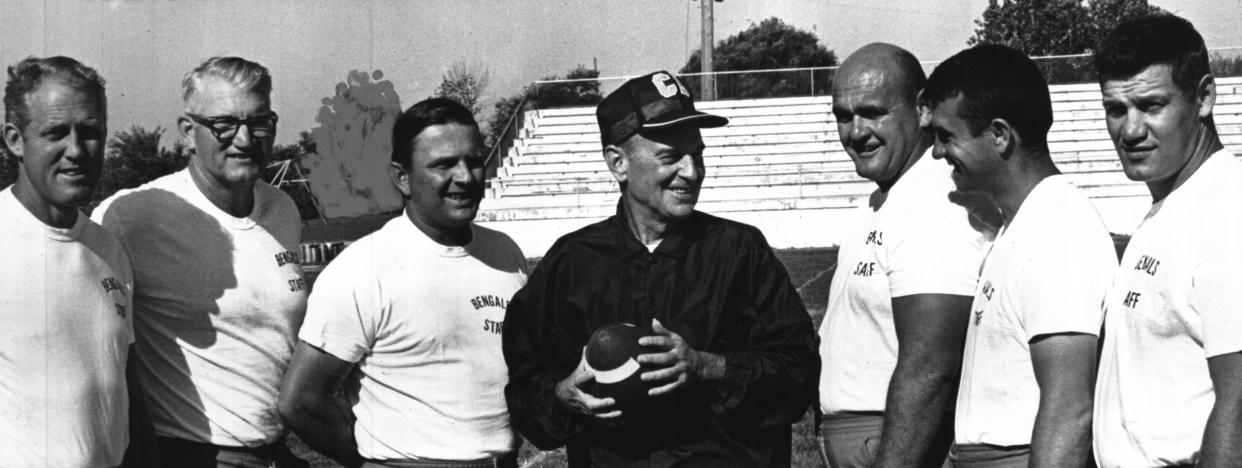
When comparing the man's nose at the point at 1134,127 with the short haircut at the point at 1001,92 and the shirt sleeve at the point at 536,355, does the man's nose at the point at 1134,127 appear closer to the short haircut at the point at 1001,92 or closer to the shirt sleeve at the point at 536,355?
the short haircut at the point at 1001,92

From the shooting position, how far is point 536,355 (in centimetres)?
370

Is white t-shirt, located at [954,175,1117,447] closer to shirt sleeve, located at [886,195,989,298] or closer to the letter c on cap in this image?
shirt sleeve, located at [886,195,989,298]

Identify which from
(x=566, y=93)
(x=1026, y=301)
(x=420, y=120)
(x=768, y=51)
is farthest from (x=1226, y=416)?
(x=768, y=51)

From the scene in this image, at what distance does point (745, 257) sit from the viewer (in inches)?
141

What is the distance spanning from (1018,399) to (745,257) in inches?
32.8

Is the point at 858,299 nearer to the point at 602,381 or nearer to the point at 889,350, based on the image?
the point at 889,350

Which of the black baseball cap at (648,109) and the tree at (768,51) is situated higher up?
the tree at (768,51)

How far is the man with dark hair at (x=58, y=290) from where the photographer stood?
327 centimetres

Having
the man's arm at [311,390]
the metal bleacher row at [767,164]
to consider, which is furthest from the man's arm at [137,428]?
the metal bleacher row at [767,164]

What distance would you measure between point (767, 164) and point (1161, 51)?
78.0 feet

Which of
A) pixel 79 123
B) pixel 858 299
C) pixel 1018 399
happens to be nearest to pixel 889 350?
pixel 858 299

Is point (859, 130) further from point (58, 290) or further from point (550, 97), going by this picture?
point (550, 97)

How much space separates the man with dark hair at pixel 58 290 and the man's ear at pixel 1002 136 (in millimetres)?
2468

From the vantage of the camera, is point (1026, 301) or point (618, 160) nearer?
point (1026, 301)
